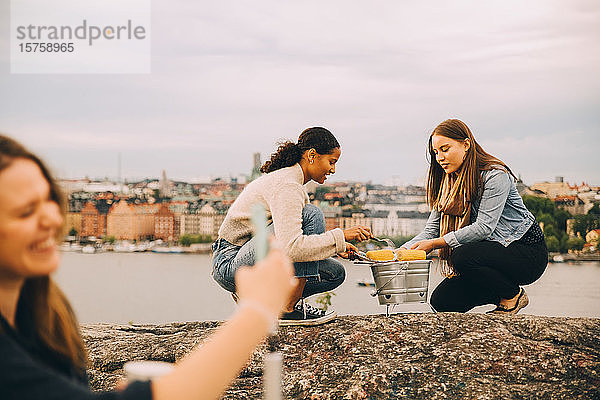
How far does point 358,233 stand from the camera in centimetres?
272

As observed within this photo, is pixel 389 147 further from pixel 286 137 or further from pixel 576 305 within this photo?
pixel 286 137

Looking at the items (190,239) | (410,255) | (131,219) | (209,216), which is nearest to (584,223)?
(410,255)

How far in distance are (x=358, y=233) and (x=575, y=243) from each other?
11.5 ft

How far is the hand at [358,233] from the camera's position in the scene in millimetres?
2689

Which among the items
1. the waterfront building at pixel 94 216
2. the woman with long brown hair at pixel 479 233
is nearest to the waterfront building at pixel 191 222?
the waterfront building at pixel 94 216

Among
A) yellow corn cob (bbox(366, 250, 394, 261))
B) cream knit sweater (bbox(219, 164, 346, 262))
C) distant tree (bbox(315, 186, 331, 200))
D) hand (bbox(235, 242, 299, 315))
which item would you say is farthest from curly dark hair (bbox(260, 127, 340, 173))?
distant tree (bbox(315, 186, 331, 200))

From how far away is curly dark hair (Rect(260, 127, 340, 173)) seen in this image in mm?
2723

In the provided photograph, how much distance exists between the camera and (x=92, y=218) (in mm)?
8914

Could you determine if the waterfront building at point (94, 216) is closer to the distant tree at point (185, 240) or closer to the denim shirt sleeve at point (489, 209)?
the distant tree at point (185, 240)

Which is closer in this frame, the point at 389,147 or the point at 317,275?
the point at 317,275

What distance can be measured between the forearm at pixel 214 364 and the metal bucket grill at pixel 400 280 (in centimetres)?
199

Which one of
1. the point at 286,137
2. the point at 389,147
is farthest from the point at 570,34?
the point at 286,137

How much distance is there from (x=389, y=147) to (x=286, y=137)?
5.04 meters

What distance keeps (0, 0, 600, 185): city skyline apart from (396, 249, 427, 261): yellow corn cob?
2.94 m
